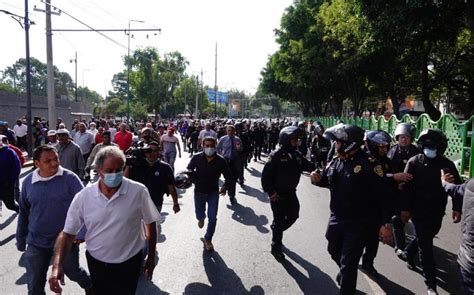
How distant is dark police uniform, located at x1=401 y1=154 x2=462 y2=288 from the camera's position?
15.0 ft

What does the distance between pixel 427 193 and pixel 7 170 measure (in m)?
5.85

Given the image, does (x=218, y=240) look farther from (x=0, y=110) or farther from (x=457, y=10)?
(x=0, y=110)

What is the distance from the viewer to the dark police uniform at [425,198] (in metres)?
4.58

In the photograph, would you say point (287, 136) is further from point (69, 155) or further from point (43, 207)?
point (69, 155)

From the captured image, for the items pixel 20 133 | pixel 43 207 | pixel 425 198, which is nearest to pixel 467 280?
pixel 425 198

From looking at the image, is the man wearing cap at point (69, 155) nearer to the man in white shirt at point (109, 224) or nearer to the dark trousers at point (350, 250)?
the man in white shirt at point (109, 224)

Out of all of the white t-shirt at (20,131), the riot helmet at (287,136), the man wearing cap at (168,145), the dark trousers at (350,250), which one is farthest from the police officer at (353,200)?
the white t-shirt at (20,131)

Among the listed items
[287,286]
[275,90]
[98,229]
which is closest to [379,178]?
[287,286]

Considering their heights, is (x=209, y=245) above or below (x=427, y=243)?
below

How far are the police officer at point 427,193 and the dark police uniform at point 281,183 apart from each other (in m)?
1.39

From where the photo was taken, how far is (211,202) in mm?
6199

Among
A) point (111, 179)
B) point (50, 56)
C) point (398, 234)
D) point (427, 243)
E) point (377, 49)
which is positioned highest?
point (377, 49)

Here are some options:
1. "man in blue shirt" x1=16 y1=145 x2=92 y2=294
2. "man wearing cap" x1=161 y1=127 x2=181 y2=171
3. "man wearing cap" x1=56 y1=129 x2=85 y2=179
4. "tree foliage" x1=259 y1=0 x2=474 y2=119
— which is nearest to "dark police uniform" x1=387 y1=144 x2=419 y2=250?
"tree foliage" x1=259 y1=0 x2=474 y2=119

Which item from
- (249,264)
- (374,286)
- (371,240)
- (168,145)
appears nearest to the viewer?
(371,240)
